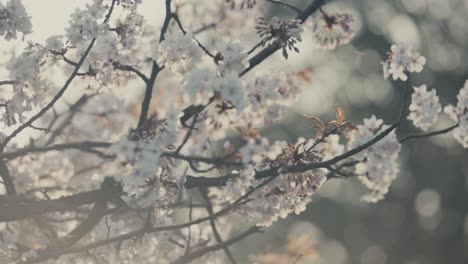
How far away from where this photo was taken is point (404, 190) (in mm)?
22891

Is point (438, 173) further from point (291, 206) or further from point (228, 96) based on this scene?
point (228, 96)

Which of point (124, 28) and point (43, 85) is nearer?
point (124, 28)

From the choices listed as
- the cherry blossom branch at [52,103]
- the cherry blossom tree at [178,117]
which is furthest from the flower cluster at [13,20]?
the cherry blossom branch at [52,103]

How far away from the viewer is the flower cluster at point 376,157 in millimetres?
6441

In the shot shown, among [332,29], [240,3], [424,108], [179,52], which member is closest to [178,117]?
[179,52]

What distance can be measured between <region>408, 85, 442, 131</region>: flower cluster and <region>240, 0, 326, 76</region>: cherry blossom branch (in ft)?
5.21

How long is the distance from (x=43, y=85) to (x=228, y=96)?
2.25 meters

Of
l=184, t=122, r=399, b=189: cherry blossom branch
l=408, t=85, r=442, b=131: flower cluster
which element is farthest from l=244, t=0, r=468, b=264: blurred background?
l=184, t=122, r=399, b=189: cherry blossom branch

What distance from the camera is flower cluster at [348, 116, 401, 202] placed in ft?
21.1

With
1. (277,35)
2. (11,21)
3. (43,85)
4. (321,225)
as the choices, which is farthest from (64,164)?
(321,225)

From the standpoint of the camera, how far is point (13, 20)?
5.19m

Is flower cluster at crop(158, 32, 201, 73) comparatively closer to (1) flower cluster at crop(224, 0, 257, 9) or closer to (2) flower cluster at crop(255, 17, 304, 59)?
(1) flower cluster at crop(224, 0, 257, 9)

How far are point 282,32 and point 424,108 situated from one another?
1945 mm

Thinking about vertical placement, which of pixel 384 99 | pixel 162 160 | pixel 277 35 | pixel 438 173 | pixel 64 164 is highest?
pixel 384 99
